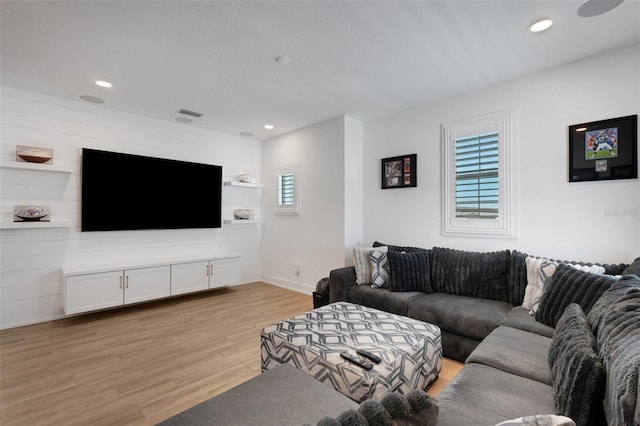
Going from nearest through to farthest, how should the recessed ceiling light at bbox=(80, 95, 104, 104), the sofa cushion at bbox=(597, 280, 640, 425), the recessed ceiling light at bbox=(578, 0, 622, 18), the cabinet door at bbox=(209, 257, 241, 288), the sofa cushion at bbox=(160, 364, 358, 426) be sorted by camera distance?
the sofa cushion at bbox=(597, 280, 640, 425), the sofa cushion at bbox=(160, 364, 358, 426), the recessed ceiling light at bbox=(578, 0, 622, 18), the recessed ceiling light at bbox=(80, 95, 104, 104), the cabinet door at bbox=(209, 257, 241, 288)

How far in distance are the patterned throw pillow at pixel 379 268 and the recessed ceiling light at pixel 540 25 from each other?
2296 mm

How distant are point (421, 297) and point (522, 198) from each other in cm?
144

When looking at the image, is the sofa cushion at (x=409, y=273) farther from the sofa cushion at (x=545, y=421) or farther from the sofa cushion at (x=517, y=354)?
the sofa cushion at (x=545, y=421)

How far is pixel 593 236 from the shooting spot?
100 inches

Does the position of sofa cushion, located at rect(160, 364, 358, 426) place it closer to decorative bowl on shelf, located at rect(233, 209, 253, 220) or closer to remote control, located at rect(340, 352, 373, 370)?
remote control, located at rect(340, 352, 373, 370)

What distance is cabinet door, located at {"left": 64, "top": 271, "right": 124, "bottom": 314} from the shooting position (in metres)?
3.23

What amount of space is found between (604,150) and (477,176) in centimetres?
101

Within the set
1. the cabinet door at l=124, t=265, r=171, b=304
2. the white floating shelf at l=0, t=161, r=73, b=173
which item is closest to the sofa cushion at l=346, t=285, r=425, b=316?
the cabinet door at l=124, t=265, r=171, b=304

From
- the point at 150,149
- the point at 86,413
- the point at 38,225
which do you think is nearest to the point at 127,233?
the point at 38,225

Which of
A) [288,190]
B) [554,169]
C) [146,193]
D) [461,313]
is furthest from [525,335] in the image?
[146,193]

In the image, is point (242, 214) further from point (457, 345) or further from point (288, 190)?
point (457, 345)

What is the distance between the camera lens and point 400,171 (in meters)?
3.84

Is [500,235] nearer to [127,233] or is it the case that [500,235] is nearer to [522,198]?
[522,198]

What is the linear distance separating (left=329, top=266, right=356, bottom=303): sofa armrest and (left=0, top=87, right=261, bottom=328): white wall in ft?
8.36
